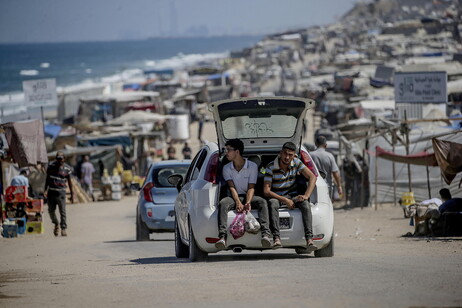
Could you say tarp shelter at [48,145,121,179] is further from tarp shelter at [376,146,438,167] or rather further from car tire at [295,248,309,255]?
car tire at [295,248,309,255]

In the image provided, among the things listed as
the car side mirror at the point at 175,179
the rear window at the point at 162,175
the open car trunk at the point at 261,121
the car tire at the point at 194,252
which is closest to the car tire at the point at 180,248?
the car side mirror at the point at 175,179

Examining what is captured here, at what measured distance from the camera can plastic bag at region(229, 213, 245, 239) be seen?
1039 centimetres

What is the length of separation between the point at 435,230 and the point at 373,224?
485 cm

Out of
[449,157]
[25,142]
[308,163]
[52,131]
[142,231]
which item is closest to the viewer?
[308,163]

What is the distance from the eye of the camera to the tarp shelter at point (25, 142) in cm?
1892

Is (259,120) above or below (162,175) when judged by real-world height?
above

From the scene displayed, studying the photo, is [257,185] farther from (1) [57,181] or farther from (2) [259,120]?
(1) [57,181]

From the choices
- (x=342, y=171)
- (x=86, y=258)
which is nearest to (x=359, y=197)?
(x=342, y=171)

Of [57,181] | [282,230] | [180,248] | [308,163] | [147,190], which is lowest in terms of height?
[180,248]

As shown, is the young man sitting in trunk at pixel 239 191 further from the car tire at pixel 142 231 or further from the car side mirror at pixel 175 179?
the car tire at pixel 142 231

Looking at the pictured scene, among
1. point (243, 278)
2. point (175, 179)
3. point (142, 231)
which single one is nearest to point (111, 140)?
point (142, 231)

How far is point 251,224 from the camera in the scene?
10.4 metres

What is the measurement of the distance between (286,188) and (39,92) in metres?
20.6

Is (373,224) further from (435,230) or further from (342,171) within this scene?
(342,171)
